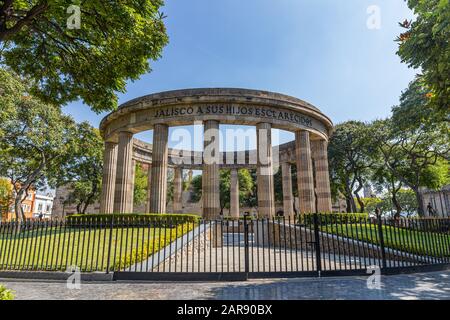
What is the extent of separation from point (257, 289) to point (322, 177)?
19947mm

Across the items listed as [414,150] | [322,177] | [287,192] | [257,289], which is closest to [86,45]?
[257,289]

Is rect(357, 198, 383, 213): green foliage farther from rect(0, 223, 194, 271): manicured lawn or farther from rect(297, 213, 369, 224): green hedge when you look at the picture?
rect(0, 223, 194, 271): manicured lawn

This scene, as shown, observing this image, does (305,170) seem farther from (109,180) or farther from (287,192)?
(109,180)

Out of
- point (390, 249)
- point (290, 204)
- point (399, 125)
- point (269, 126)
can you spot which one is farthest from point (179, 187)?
point (390, 249)

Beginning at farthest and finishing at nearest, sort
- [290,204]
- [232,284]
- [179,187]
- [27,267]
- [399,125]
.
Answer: [179,187]
[290,204]
[399,125]
[27,267]
[232,284]

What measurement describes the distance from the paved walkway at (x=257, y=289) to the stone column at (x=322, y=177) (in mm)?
16411

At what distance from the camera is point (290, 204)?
102 ft

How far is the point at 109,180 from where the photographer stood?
78.6 ft

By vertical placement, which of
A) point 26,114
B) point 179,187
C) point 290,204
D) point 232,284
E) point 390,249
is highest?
point 26,114

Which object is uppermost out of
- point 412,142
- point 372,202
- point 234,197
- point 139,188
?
point 412,142

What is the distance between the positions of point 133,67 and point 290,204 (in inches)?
1007

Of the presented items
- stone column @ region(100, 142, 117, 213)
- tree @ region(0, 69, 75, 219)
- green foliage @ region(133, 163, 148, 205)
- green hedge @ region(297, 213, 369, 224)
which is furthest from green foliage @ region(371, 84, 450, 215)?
green foliage @ region(133, 163, 148, 205)

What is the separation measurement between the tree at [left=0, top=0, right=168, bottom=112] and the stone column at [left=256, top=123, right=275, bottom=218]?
12864 millimetres
